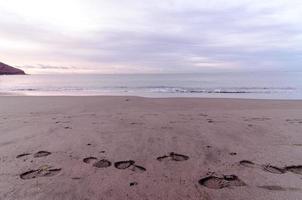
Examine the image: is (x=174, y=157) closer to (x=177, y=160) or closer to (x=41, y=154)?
(x=177, y=160)

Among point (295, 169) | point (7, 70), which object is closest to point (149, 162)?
point (295, 169)

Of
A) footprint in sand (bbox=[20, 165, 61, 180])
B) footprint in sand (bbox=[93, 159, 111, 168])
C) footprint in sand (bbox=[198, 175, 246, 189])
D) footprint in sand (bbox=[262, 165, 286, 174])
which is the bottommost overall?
footprint in sand (bbox=[20, 165, 61, 180])

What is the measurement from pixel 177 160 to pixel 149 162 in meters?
0.39

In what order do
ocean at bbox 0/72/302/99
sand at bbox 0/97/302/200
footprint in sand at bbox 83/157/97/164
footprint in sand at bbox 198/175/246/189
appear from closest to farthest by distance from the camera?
sand at bbox 0/97/302/200 → footprint in sand at bbox 198/175/246/189 → footprint in sand at bbox 83/157/97/164 → ocean at bbox 0/72/302/99

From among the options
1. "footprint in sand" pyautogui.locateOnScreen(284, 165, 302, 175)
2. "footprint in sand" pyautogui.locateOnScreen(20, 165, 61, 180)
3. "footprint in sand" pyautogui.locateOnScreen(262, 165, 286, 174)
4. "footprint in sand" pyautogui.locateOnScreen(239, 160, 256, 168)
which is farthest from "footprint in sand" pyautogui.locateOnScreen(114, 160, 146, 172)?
"footprint in sand" pyautogui.locateOnScreen(284, 165, 302, 175)

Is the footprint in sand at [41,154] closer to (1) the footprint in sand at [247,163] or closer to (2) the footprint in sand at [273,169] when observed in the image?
(1) the footprint in sand at [247,163]

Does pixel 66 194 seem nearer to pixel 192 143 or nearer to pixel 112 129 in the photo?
pixel 192 143

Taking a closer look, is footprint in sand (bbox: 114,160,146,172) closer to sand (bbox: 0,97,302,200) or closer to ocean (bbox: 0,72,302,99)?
sand (bbox: 0,97,302,200)

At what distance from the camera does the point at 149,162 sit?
11.2 ft

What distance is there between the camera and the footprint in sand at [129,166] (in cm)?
319

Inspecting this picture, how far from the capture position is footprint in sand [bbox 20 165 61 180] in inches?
116

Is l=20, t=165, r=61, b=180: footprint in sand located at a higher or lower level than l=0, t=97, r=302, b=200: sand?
lower

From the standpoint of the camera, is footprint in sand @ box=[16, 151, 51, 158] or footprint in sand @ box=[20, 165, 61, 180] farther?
footprint in sand @ box=[16, 151, 51, 158]

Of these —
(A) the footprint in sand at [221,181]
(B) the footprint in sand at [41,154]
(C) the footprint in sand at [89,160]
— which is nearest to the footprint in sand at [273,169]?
(A) the footprint in sand at [221,181]
